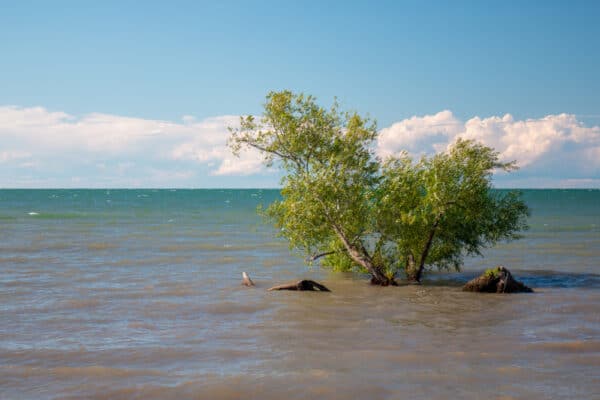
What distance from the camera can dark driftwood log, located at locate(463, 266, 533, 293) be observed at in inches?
1060

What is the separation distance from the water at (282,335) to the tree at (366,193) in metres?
2.60

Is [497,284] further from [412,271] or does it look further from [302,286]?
[302,286]

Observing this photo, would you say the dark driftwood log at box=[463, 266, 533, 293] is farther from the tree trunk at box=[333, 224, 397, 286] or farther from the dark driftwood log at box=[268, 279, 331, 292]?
the dark driftwood log at box=[268, 279, 331, 292]

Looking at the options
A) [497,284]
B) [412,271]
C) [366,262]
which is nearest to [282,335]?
[366,262]

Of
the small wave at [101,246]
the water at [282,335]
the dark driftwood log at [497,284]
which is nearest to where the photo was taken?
the water at [282,335]

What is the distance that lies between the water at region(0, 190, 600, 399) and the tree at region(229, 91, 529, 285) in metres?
2.60

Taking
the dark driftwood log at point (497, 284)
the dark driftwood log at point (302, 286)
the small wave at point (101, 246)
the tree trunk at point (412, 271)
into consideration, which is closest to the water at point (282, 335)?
the dark driftwood log at point (302, 286)

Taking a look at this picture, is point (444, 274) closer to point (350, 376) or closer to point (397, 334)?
point (397, 334)

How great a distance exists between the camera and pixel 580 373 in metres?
14.8

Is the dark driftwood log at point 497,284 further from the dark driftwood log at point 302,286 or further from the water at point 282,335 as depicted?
the dark driftwood log at point 302,286

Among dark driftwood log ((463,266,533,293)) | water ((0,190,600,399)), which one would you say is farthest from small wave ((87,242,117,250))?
dark driftwood log ((463,266,533,293))

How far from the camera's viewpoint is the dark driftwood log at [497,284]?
26.9 m

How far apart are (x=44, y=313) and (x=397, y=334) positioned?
42.6 feet

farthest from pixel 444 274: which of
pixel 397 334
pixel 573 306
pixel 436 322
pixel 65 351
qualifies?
pixel 65 351
